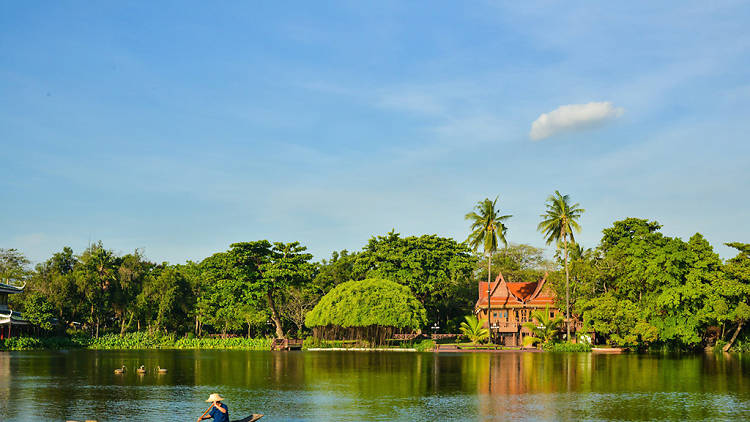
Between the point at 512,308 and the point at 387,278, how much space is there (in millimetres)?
16664

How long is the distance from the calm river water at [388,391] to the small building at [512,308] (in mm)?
34629

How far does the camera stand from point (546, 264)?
130750 mm

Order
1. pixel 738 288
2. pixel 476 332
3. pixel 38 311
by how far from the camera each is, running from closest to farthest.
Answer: pixel 738 288
pixel 38 311
pixel 476 332

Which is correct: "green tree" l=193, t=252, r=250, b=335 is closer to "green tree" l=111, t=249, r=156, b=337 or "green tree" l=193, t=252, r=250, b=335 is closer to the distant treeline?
the distant treeline

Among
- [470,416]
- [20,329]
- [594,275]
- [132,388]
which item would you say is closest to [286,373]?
[132,388]

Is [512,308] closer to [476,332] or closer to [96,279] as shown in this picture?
[476,332]

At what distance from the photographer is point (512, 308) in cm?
8594

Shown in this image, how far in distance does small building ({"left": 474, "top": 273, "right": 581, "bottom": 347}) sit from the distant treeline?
4.51m

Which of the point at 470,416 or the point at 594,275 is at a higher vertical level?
the point at 594,275

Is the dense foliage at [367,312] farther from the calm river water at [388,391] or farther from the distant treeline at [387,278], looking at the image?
the calm river water at [388,391]

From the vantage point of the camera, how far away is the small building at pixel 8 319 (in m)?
73.7

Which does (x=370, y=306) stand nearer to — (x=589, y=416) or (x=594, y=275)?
(x=594, y=275)

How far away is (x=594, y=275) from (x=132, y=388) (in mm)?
52076

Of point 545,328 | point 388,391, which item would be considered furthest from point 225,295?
point 388,391
